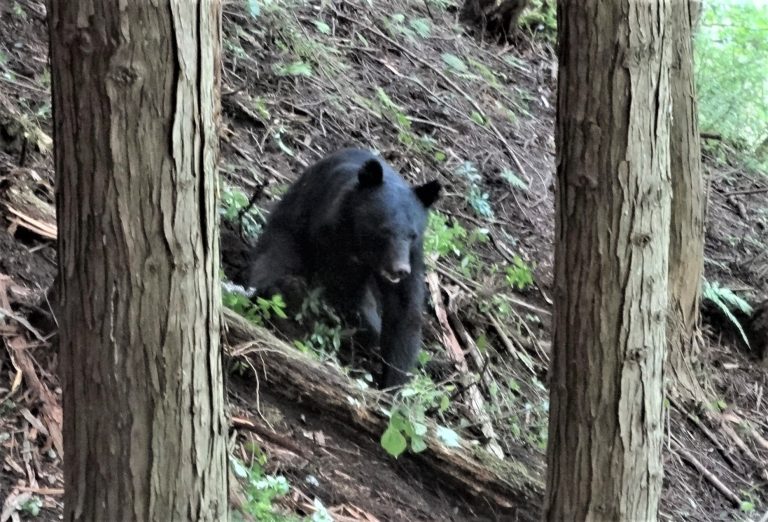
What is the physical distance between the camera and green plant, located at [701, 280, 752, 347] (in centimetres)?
757

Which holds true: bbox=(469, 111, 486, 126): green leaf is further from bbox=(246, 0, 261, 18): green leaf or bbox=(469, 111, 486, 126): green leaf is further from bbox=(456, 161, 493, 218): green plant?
bbox=(246, 0, 261, 18): green leaf

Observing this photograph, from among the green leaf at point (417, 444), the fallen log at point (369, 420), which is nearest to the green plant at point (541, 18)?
the fallen log at point (369, 420)

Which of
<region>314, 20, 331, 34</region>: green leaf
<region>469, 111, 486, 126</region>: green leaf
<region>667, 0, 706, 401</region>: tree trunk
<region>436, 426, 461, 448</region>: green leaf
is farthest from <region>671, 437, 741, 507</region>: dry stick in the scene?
<region>314, 20, 331, 34</region>: green leaf

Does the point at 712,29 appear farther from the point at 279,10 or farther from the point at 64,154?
the point at 64,154

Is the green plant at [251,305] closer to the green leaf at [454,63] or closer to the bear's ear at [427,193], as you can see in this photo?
the bear's ear at [427,193]

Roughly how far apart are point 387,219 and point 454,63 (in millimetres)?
5001

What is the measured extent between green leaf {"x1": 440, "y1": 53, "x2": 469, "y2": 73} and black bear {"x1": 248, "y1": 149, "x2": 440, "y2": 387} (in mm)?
4131

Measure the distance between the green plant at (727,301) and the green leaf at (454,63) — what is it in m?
4.09

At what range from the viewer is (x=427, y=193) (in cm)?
624

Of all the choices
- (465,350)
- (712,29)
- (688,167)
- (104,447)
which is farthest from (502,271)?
(712,29)

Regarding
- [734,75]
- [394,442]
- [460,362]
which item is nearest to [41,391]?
[394,442]

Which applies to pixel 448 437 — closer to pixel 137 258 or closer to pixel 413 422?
pixel 413 422

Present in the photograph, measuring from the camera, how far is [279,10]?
9.15 metres

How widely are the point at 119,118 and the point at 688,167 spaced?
4.85 m
